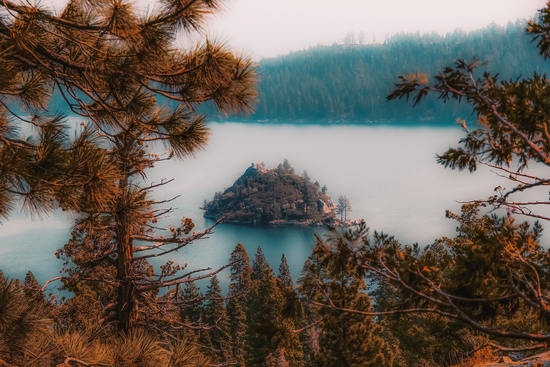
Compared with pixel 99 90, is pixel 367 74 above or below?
above

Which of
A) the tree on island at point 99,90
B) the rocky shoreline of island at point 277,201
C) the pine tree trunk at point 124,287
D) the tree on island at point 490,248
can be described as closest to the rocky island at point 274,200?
the rocky shoreline of island at point 277,201

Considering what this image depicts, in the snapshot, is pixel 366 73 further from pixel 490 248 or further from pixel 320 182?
pixel 490 248

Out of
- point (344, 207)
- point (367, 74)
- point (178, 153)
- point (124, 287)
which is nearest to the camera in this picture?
point (178, 153)

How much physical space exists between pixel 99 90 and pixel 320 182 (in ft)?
201

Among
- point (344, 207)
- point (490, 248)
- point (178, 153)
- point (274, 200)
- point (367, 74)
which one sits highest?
point (367, 74)

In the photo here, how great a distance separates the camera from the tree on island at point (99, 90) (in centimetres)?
220

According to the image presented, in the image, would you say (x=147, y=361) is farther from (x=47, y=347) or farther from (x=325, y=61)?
(x=325, y=61)

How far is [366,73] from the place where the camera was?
10706 cm

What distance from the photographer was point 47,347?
8.86 ft

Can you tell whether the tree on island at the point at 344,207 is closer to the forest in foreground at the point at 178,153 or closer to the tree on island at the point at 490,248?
the forest in foreground at the point at 178,153

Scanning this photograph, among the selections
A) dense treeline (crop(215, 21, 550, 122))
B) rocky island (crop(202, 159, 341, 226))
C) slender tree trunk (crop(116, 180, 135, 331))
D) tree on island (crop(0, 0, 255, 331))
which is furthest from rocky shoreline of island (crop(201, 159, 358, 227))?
tree on island (crop(0, 0, 255, 331))

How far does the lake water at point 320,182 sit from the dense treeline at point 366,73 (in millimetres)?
3724

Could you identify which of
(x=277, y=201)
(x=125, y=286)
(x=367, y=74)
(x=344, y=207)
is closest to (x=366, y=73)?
(x=367, y=74)

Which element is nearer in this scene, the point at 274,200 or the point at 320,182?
the point at 274,200
